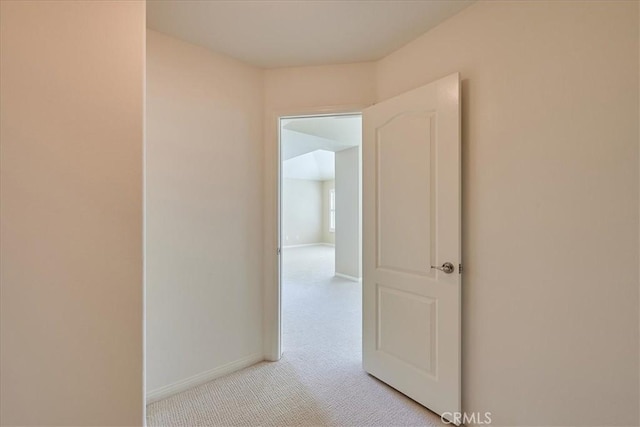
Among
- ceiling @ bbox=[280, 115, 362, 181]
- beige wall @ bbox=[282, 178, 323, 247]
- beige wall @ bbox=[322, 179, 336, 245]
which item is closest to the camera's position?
ceiling @ bbox=[280, 115, 362, 181]

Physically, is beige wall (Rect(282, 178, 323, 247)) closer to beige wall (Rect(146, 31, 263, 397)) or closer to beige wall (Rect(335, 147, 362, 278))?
beige wall (Rect(335, 147, 362, 278))

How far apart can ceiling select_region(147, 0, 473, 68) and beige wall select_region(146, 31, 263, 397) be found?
0.66 feet

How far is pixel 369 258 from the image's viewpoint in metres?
2.18

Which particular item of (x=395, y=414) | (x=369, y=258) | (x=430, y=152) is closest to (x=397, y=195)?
(x=430, y=152)

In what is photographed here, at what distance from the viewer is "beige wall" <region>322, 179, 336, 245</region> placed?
34.4 feet

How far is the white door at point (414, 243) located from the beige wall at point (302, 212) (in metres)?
7.69

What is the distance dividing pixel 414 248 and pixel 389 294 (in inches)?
15.8

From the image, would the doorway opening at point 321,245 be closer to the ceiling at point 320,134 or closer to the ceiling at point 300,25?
the ceiling at point 320,134

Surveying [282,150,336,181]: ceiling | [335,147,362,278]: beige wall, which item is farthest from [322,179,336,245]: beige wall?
[335,147,362,278]: beige wall

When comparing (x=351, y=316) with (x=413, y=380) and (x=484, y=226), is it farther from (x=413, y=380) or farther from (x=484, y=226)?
(x=484, y=226)

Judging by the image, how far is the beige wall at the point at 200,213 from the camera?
6.22 feet

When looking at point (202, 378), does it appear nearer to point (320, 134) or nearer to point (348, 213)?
point (320, 134)

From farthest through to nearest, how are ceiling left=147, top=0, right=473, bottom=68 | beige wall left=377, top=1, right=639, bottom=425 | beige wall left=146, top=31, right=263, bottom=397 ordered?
beige wall left=146, top=31, right=263, bottom=397 < ceiling left=147, top=0, right=473, bottom=68 < beige wall left=377, top=1, right=639, bottom=425

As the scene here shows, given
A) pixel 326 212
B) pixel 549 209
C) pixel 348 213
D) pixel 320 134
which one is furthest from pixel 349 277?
pixel 326 212
